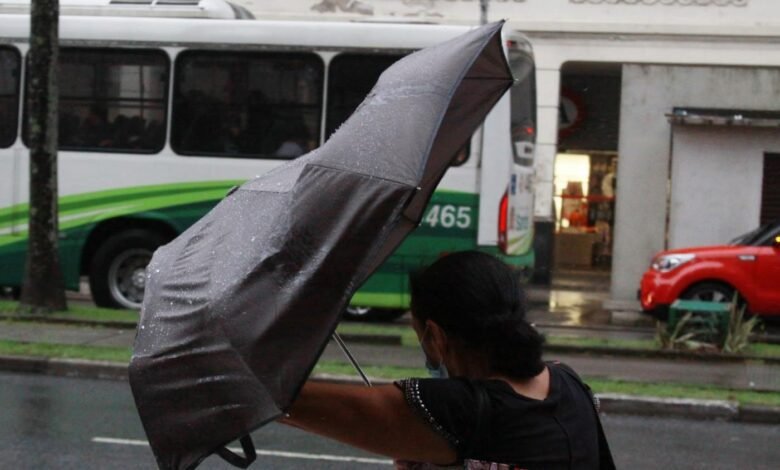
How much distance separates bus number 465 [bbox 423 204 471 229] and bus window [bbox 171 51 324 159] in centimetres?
164

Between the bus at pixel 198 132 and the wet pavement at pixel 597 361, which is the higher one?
the bus at pixel 198 132

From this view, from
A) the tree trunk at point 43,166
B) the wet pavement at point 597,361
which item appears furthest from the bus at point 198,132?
the wet pavement at point 597,361

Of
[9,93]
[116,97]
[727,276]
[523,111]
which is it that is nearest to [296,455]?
[523,111]

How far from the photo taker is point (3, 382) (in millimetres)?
10406

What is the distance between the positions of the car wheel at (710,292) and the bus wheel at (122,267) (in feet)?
22.2

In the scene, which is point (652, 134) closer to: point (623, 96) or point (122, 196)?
point (623, 96)

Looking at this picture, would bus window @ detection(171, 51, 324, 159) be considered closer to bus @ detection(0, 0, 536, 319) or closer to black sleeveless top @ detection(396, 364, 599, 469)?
bus @ detection(0, 0, 536, 319)

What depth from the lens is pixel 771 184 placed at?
18281 mm

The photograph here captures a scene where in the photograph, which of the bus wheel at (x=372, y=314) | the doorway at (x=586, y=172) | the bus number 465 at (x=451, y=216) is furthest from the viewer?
the doorway at (x=586, y=172)

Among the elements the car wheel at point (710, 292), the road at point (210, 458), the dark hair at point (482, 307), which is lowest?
the road at point (210, 458)

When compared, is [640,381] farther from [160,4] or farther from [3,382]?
[160,4]

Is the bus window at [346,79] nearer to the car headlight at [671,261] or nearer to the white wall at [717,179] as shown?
the car headlight at [671,261]

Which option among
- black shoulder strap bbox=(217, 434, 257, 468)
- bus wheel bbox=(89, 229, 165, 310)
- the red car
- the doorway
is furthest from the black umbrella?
the doorway

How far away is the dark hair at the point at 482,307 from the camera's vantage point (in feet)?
7.64
